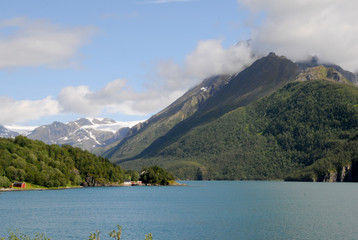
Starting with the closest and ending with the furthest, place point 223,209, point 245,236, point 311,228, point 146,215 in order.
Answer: point 245,236 → point 311,228 → point 146,215 → point 223,209

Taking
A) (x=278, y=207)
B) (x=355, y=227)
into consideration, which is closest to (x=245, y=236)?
(x=355, y=227)

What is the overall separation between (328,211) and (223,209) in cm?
3344

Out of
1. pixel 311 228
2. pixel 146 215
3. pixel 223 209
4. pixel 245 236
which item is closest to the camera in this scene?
pixel 245 236

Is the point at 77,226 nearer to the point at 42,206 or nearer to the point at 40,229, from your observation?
the point at 40,229

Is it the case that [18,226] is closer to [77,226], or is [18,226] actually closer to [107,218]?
[77,226]

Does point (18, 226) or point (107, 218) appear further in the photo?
point (107, 218)

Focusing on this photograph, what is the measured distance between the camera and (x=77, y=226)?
112 meters

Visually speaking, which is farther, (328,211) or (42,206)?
(42,206)

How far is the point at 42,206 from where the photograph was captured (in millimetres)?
160875

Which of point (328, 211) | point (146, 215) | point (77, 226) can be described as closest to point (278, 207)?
point (328, 211)

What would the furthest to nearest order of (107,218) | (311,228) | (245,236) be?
1. (107,218)
2. (311,228)
3. (245,236)

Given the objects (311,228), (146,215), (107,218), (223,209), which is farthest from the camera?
(223,209)

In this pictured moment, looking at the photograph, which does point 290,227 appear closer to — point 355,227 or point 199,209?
point 355,227

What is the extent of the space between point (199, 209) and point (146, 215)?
2450 centimetres
